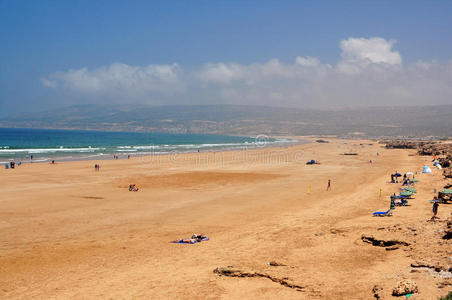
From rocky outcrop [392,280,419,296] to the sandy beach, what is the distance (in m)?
0.16

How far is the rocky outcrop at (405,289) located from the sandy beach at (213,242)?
0.16 metres

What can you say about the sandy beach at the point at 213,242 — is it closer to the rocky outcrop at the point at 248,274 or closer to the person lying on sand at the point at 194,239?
the rocky outcrop at the point at 248,274

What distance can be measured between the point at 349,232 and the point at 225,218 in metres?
7.04

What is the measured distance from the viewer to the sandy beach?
10.1 metres

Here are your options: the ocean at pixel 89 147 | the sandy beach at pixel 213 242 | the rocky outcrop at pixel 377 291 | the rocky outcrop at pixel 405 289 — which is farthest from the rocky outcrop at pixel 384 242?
the ocean at pixel 89 147

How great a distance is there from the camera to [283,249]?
13117 millimetres

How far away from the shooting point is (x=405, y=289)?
849 centimetres

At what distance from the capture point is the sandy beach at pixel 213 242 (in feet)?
33.1

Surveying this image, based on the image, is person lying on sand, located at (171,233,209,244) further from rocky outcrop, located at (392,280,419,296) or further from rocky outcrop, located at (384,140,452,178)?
rocky outcrop, located at (384,140,452,178)

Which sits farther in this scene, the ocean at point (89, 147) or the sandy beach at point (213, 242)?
the ocean at point (89, 147)

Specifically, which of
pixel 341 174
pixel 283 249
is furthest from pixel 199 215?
pixel 341 174

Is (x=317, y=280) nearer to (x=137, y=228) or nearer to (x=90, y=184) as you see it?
(x=137, y=228)

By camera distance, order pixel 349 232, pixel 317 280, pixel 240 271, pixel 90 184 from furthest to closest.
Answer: pixel 90 184 < pixel 349 232 < pixel 240 271 < pixel 317 280

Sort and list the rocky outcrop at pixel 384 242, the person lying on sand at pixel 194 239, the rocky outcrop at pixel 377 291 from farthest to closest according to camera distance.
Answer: the person lying on sand at pixel 194 239 → the rocky outcrop at pixel 384 242 → the rocky outcrop at pixel 377 291
